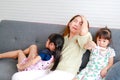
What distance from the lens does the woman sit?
6.90 feet

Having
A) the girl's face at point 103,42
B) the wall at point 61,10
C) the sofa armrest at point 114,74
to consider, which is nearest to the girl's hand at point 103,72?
the girl's face at point 103,42

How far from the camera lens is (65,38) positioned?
95.6 inches

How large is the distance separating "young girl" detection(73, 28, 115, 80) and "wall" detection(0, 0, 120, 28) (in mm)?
513

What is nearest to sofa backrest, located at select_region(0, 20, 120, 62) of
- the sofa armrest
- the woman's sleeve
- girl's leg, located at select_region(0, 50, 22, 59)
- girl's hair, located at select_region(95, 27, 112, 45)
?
girl's leg, located at select_region(0, 50, 22, 59)

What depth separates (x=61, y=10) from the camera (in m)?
2.89

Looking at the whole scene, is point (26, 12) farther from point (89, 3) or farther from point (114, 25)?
point (114, 25)

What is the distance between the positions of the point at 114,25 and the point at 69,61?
0.77 metres

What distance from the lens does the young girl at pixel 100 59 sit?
2.10 metres

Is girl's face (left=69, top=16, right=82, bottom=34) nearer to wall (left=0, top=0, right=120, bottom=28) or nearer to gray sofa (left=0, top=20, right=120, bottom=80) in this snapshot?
gray sofa (left=0, top=20, right=120, bottom=80)

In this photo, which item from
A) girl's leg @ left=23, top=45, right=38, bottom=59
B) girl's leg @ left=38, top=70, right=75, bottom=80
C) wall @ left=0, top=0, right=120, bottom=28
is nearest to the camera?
girl's leg @ left=38, top=70, right=75, bottom=80

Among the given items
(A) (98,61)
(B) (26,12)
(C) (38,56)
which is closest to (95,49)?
(A) (98,61)

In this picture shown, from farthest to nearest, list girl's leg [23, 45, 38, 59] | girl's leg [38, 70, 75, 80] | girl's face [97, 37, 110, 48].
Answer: girl's leg [23, 45, 38, 59], girl's face [97, 37, 110, 48], girl's leg [38, 70, 75, 80]

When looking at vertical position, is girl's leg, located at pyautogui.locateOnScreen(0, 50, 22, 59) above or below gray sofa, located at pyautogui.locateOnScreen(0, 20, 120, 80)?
below

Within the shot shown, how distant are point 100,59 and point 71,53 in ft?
0.96
